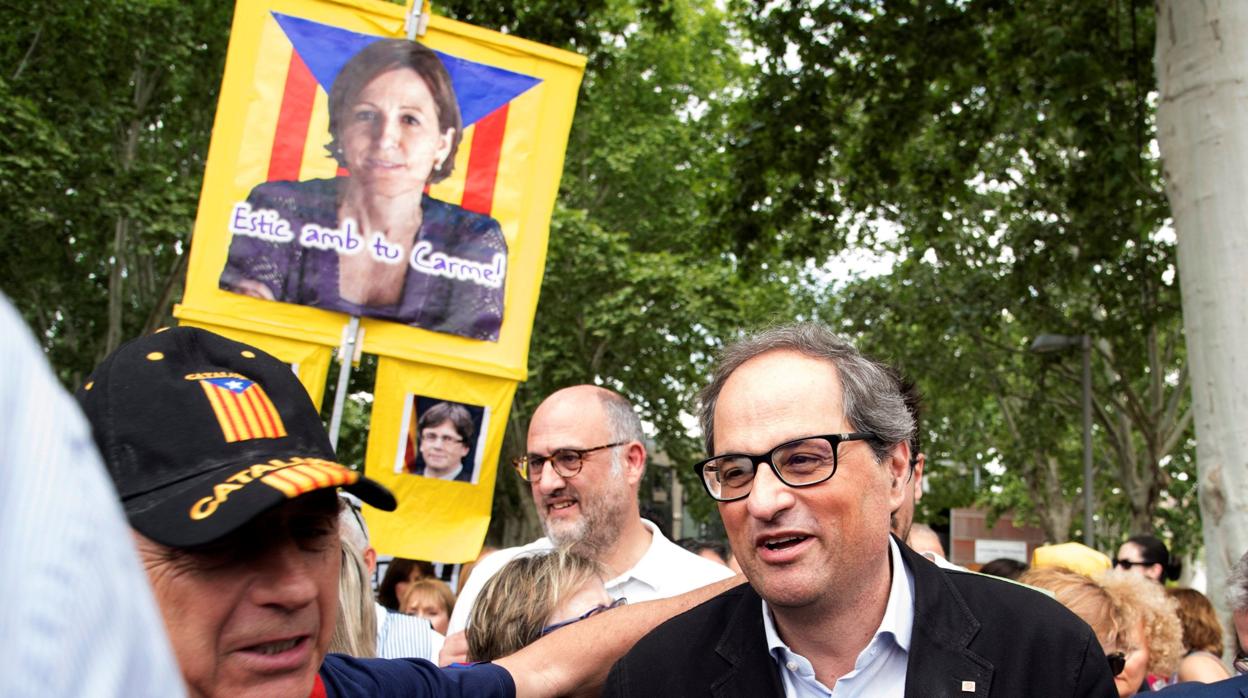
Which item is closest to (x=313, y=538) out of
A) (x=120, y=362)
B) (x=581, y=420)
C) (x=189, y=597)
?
(x=189, y=597)

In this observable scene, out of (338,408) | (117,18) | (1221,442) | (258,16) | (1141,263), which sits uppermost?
(117,18)

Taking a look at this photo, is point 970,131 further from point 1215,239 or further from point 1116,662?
point 1116,662

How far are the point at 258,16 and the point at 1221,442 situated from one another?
16.8 feet

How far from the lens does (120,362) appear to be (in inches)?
55.7

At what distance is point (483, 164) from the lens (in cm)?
629

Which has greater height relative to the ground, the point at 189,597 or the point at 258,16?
the point at 258,16

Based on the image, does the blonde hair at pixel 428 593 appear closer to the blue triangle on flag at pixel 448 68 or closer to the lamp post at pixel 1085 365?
the blue triangle on flag at pixel 448 68

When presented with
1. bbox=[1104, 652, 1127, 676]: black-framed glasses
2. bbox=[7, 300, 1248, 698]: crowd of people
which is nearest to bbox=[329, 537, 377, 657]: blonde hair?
bbox=[7, 300, 1248, 698]: crowd of people

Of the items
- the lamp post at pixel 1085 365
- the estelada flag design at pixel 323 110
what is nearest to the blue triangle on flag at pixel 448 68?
the estelada flag design at pixel 323 110

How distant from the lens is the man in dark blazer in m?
2.21

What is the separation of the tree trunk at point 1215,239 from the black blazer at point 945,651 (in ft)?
12.1

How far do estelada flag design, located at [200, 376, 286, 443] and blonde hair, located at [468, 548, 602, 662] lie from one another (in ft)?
4.85

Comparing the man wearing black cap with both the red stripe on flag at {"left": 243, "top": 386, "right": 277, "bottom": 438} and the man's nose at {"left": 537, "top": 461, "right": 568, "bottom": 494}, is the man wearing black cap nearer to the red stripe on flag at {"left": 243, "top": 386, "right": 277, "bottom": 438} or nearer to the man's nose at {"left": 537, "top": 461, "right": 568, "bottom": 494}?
the red stripe on flag at {"left": 243, "top": 386, "right": 277, "bottom": 438}

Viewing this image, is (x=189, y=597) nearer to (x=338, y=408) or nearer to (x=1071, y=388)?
(x=338, y=408)
